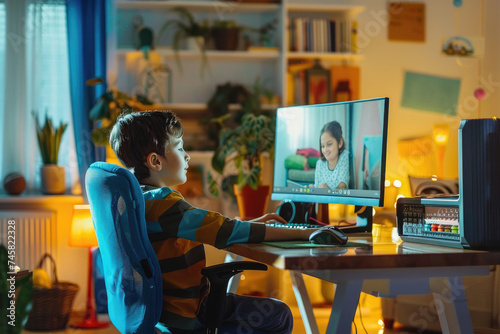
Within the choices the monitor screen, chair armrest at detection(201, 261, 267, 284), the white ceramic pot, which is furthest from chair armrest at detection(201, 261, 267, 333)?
the white ceramic pot

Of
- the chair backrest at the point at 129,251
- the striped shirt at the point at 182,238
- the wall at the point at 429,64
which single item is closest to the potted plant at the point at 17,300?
the chair backrest at the point at 129,251

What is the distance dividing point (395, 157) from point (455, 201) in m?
2.52

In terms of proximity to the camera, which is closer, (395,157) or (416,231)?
(416,231)

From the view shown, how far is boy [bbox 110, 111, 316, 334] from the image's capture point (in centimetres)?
146

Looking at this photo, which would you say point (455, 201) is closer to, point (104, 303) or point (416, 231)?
point (416, 231)

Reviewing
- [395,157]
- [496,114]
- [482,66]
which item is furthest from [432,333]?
[482,66]

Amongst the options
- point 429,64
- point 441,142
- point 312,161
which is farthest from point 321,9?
point 312,161

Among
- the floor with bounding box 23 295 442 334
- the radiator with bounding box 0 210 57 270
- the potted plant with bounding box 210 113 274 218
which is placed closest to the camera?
the potted plant with bounding box 210 113 274 218

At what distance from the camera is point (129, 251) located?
135 cm

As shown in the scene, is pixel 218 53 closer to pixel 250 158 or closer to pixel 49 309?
pixel 250 158

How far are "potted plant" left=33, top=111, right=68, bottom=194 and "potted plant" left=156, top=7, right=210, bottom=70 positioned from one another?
828 mm

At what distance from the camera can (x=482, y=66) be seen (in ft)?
12.8

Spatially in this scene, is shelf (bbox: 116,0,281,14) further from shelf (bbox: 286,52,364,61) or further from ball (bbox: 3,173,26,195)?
ball (bbox: 3,173,26,195)

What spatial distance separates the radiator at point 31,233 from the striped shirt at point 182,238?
2.25 metres
